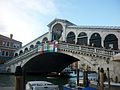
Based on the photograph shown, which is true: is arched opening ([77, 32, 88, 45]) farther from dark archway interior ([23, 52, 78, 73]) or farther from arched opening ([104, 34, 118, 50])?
arched opening ([104, 34, 118, 50])

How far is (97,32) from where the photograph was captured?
29094mm

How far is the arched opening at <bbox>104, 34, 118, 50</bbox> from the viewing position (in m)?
27.2

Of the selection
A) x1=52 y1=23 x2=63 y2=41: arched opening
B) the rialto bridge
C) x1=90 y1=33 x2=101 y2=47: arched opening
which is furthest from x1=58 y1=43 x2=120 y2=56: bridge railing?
x1=52 y1=23 x2=63 y2=41: arched opening

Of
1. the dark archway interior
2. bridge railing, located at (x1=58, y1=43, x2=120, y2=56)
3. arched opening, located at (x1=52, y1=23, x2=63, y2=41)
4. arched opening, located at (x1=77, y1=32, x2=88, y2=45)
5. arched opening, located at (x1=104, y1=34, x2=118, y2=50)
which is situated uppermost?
arched opening, located at (x1=52, y1=23, x2=63, y2=41)

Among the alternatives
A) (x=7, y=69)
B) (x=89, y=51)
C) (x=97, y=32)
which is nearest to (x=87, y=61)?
(x=89, y=51)

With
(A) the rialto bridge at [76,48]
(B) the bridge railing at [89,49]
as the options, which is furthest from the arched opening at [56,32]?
(B) the bridge railing at [89,49]

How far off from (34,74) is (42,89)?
27.2 m

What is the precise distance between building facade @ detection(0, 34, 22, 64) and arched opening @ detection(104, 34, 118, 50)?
23361 millimetres

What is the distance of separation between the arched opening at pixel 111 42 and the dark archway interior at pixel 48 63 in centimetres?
626

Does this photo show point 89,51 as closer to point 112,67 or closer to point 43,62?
point 112,67

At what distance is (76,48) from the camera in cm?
2586

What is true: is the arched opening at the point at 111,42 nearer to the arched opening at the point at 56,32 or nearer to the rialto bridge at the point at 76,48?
the rialto bridge at the point at 76,48

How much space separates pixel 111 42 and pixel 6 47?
2473 cm

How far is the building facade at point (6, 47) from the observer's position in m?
44.7
